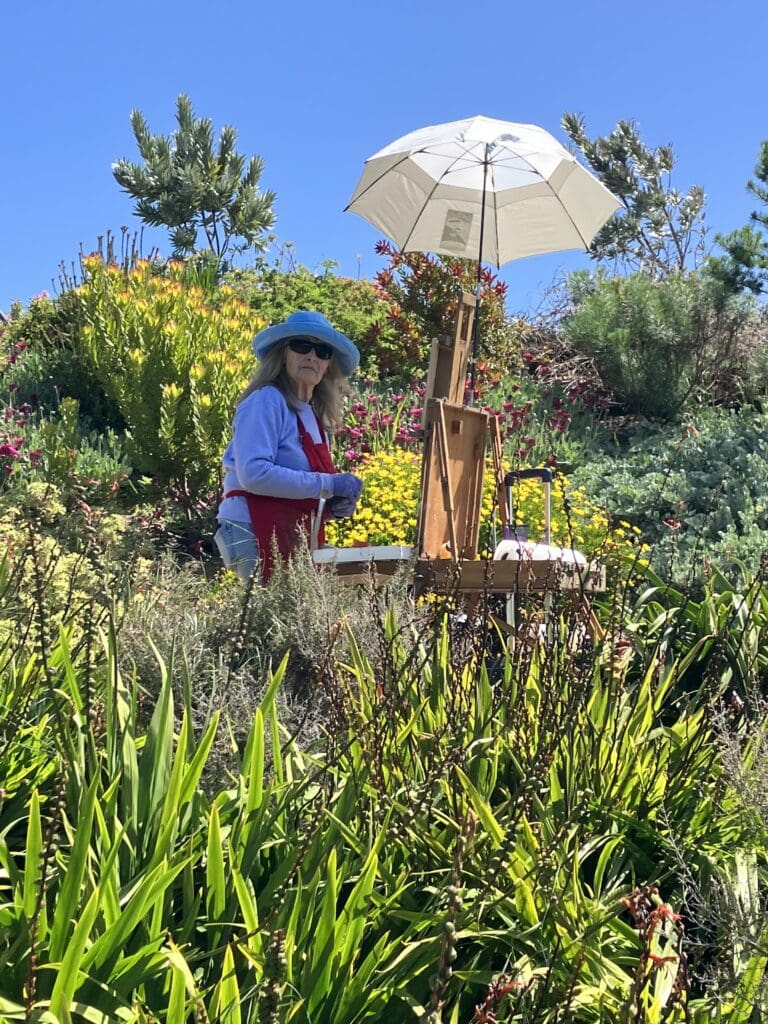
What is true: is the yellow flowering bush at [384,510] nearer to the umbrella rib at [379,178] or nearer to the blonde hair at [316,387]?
the blonde hair at [316,387]

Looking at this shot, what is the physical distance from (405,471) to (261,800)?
518cm

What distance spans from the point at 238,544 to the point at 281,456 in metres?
0.46

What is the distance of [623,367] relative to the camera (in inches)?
435

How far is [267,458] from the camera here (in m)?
4.11

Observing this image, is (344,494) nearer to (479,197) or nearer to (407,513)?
(407,513)

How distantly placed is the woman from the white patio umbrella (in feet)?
8.77

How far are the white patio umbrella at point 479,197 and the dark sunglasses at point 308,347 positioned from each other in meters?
2.61

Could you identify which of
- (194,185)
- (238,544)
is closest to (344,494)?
(238,544)

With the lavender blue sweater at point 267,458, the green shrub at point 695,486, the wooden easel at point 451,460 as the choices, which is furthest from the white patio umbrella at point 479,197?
the lavender blue sweater at point 267,458

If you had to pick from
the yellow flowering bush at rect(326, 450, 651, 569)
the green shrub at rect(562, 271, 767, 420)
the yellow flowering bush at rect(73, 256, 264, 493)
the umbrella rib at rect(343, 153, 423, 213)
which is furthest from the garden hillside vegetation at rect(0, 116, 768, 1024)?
the green shrub at rect(562, 271, 767, 420)

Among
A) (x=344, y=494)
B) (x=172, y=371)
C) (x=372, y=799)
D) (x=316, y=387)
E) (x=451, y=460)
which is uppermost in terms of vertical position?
(x=172, y=371)

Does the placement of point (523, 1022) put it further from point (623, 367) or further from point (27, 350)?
point (27, 350)

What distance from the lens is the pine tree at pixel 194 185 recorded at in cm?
2489

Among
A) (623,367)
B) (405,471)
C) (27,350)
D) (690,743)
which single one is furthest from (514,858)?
(27,350)
